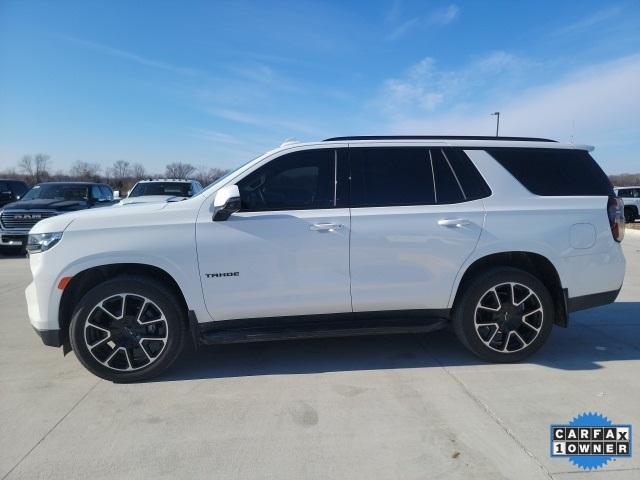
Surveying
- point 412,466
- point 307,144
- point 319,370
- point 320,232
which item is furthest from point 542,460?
point 307,144

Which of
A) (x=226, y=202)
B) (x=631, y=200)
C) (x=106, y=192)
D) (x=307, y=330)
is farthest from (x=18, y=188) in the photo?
(x=631, y=200)

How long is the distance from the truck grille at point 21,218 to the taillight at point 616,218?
11214mm

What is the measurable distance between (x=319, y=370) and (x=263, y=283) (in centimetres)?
95

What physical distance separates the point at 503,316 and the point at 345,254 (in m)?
1.55

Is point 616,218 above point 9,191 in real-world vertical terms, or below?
below

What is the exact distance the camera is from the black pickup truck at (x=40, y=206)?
10.3 meters

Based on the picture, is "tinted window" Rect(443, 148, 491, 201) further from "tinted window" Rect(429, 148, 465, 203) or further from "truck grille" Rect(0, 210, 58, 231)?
"truck grille" Rect(0, 210, 58, 231)

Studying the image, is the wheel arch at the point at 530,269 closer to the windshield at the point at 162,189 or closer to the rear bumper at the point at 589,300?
the rear bumper at the point at 589,300

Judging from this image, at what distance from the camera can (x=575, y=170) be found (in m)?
3.98

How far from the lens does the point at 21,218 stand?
10.4 meters

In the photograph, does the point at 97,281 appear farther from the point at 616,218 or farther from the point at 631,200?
the point at 631,200

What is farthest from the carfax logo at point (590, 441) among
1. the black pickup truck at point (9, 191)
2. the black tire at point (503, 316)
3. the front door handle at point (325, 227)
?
the black pickup truck at point (9, 191)

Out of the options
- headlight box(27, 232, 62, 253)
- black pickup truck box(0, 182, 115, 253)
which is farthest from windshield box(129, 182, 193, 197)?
headlight box(27, 232, 62, 253)

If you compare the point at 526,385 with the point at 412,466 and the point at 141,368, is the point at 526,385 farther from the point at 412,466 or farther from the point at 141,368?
the point at 141,368
